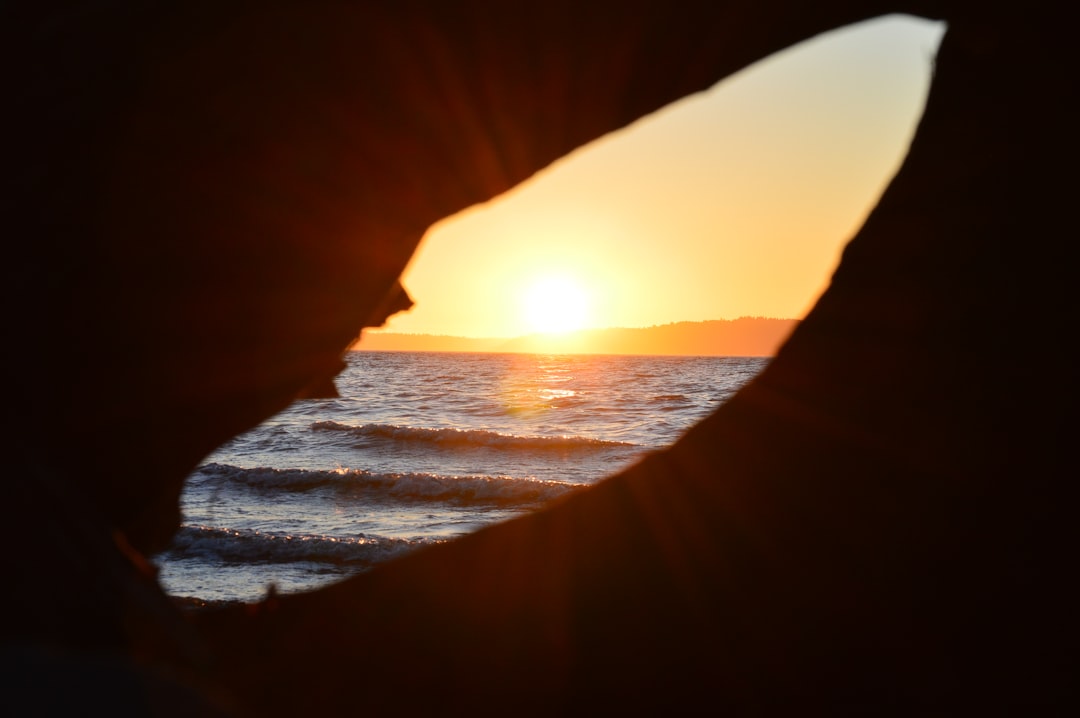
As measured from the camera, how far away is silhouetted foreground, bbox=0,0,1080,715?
3.80 m

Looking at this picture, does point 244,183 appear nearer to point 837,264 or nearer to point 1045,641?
point 837,264

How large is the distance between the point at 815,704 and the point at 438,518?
1302cm

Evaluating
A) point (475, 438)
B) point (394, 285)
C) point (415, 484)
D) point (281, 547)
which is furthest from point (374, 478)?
point (394, 285)

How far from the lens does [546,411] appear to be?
33.8 m

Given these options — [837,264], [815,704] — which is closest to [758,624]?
[815,704]

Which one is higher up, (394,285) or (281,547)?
(394,285)

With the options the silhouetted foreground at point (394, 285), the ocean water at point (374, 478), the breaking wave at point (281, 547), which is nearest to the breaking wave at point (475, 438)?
the ocean water at point (374, 478)

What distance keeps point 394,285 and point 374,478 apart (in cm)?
1528

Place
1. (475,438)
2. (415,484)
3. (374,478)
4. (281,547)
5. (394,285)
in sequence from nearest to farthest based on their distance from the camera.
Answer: (394,285)
(281,547)
(415,484)
(374,478)
(475,438)

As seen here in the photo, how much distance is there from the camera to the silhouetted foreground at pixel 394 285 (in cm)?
380

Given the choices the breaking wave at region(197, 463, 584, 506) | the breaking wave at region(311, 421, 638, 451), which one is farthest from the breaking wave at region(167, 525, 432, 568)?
the breaking wave at region(311, 421, 638, 451)

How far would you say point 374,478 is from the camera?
19.9 meters

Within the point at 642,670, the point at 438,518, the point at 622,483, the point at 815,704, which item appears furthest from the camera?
the point at 438,518

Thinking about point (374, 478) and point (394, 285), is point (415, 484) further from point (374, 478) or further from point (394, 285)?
point (394, 285)
